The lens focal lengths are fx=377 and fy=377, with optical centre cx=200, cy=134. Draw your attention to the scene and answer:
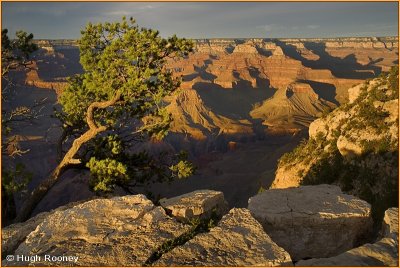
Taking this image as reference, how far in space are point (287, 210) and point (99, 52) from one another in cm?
1028

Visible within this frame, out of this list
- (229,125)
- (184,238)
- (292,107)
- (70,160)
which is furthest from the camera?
(292,107)

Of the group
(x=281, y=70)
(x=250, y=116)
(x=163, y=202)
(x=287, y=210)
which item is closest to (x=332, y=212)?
(x=287, y=210)

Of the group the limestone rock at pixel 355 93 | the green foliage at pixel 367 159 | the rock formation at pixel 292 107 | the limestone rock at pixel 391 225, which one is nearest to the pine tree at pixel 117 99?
the limestone rock at pixel 391 225

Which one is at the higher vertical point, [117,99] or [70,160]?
[117,99]

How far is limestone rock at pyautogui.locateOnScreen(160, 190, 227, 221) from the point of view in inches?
450

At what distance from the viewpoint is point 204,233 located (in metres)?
9.91

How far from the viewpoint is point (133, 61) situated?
1577cm

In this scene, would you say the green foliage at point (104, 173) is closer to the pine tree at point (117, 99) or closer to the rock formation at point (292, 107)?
the pine tree at point (117, 99)

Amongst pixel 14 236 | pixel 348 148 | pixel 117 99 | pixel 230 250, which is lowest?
pixel 14 236

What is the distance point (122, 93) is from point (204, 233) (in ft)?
25.7

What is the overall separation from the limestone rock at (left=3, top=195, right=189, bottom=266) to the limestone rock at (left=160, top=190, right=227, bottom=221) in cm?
66

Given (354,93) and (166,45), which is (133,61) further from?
(354,93)

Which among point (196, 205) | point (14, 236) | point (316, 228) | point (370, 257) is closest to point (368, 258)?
point (370, 257)

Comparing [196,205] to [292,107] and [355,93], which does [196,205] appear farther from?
[292,107]
